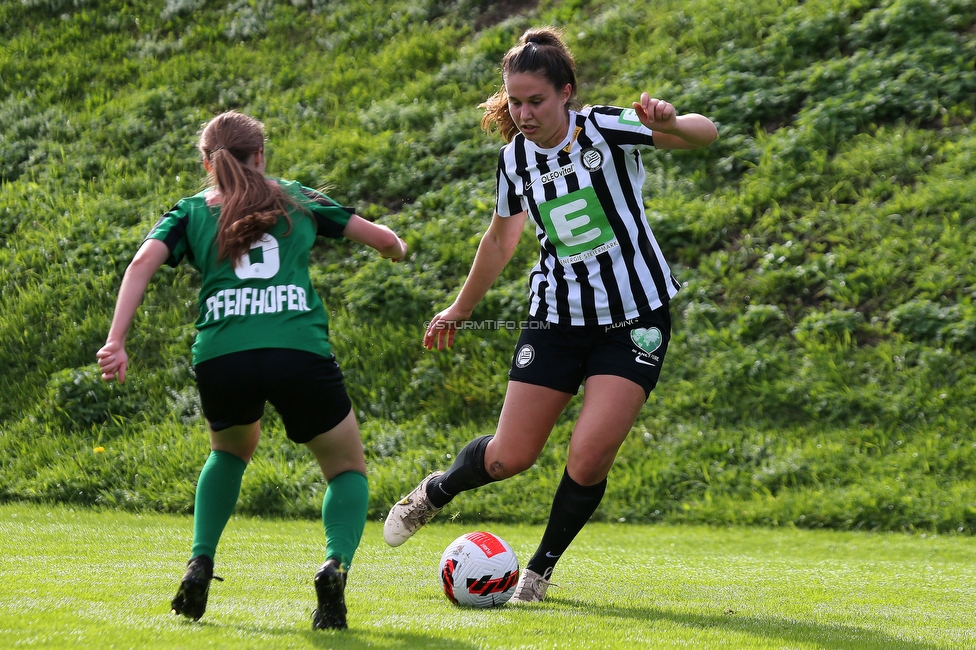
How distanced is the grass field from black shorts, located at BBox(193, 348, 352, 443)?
667 millimetres

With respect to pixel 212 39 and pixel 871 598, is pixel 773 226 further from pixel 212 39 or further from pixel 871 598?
pixel 212 39

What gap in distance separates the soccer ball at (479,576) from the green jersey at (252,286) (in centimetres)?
118

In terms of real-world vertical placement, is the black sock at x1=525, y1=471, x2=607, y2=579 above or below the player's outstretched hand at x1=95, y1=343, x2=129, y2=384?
below

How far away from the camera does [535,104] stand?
4.14 m

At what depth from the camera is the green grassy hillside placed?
303 inches

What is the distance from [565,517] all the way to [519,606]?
411 millimetres

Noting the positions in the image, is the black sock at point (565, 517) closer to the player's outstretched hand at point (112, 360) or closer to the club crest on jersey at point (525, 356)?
the club crest on jersey at point (525, 356)

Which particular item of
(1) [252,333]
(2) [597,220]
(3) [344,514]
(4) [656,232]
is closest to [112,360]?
(1) [252,333]

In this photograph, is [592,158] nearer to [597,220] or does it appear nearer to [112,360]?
[597,220]

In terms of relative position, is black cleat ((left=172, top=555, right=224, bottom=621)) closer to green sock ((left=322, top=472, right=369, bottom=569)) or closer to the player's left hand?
green sock ((left=322, top=472, right=369, bottom=569))

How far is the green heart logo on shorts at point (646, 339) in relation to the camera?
4.18 m

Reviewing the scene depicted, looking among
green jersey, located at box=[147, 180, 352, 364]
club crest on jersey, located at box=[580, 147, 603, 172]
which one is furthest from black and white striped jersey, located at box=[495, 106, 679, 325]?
green jersey, located at box=[147, 180, 352, 364]

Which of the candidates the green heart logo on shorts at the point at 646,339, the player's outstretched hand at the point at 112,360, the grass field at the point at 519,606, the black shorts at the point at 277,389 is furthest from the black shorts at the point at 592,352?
the player's outstretched hand at the point at 112,360

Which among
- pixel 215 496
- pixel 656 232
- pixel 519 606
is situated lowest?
pixel 519 606
